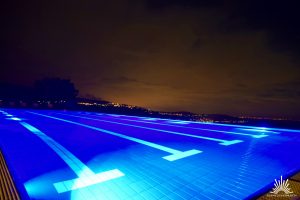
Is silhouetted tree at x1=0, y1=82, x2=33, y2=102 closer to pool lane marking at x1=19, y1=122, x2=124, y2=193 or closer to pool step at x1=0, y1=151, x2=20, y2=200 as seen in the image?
pool lane marking at x1=19, y1=122, x2=124, y2=193

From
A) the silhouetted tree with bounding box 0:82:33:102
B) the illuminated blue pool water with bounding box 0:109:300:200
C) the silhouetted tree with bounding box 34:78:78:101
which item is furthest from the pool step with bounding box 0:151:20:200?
the silhouetted tree with bounding box 34:78:78:101

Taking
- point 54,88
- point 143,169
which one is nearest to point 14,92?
point 54,88

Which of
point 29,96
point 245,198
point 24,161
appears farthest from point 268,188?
point 29,96

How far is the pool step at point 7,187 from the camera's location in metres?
2.95

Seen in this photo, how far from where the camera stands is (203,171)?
14.9ft

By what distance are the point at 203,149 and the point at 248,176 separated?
7.76 feet

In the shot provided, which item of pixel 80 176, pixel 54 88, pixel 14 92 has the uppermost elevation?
pixel 54 88

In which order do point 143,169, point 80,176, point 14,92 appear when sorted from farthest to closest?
point 14,92
point 143,169
point 80,176

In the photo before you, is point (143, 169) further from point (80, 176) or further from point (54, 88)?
point (54, 88)

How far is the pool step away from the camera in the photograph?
116 inches

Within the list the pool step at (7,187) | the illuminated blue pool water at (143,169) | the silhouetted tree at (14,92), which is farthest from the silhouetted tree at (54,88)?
the pool step at (7,187)

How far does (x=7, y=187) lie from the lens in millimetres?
3262

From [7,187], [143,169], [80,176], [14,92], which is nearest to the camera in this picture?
[7,187]

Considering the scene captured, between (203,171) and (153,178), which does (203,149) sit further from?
(153,178)
